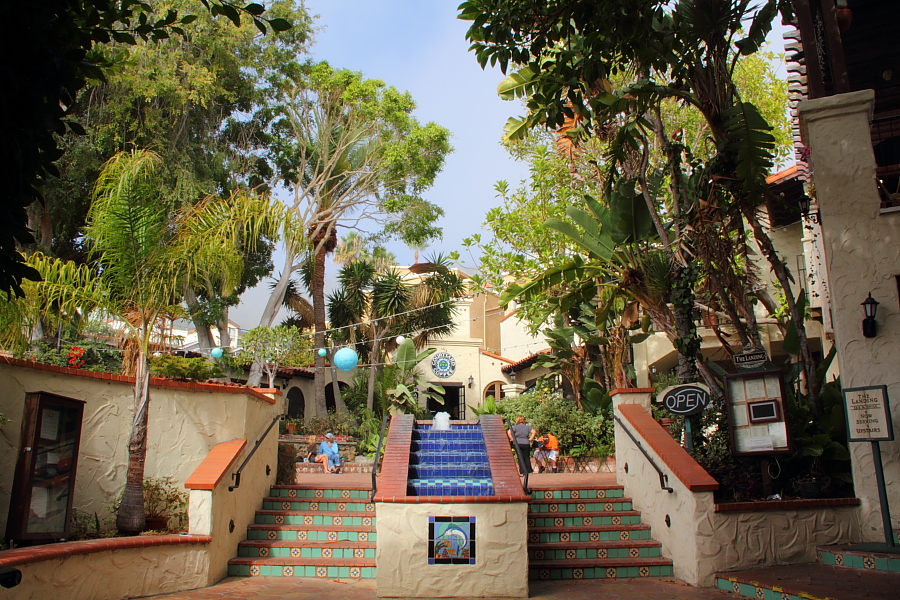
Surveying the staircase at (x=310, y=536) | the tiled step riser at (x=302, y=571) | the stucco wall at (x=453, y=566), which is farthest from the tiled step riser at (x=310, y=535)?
the stucco wall at (x=453, y=566)

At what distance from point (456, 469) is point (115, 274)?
18.5ft

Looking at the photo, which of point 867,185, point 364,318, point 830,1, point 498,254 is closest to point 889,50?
point 830,1

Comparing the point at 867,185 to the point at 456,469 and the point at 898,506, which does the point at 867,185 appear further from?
the point at 456,469

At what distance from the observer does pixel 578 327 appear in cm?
1783

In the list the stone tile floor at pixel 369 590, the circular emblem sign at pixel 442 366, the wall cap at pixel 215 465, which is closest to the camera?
the stone tile floor at pixel 369 590

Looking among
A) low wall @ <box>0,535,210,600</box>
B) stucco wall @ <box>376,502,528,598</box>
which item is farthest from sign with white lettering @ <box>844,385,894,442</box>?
low wall @ <box>0,535,210,600</box>

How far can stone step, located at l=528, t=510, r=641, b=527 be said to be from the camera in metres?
10.1

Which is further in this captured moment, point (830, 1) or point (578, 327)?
point (578, 327)

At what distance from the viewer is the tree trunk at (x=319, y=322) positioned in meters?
26.9

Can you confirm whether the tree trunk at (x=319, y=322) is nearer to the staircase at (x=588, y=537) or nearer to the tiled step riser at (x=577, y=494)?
the tiled step riser at (x=577, y=494)

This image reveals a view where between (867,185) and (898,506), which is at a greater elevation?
(867,185)

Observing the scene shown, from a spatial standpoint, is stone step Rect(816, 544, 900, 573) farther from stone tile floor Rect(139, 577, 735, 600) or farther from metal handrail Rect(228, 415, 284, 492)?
metal handrail Rect(228, 415, 284, 492)

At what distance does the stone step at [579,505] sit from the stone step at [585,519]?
0.17 meters

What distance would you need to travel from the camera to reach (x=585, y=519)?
1015 centimetres
